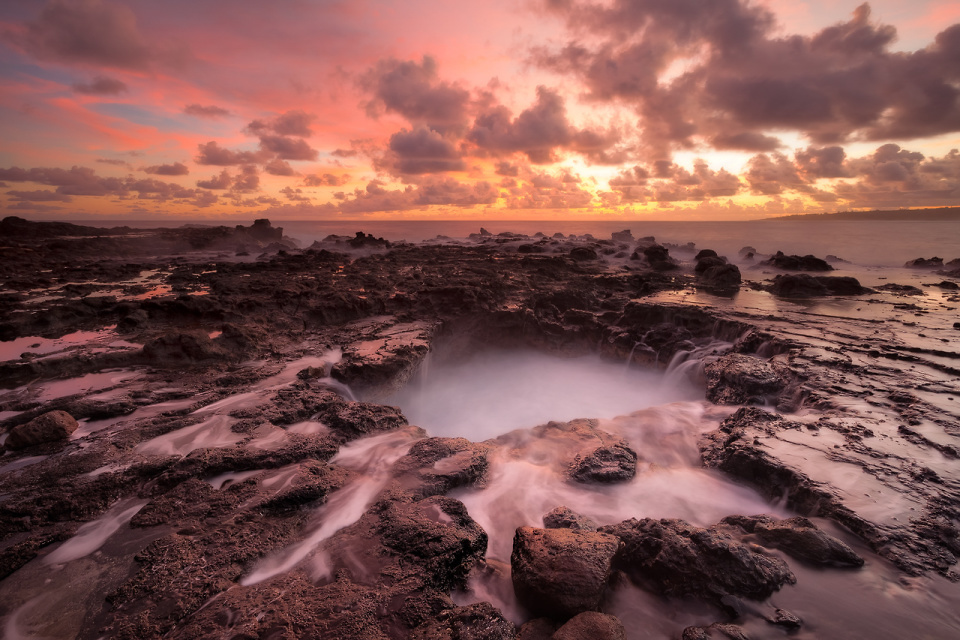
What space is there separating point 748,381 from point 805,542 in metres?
4.06

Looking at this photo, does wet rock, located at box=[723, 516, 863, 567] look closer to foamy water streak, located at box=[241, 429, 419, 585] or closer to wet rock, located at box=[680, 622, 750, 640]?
wet rock, located at box=[680, 622, 750, 640]

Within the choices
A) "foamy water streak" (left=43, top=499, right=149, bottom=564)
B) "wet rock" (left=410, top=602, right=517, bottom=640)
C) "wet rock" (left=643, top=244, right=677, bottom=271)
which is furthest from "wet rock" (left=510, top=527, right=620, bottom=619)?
"wet rock" (left=643, top=244, right=677, bottom=271)

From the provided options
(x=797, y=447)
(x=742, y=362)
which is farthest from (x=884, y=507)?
(x=742, y=362)

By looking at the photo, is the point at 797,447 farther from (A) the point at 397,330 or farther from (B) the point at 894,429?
(A) the point at 397,330

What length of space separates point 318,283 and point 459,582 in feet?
36.3

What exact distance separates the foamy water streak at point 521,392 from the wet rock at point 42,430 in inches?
189

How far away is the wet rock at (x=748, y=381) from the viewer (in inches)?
271

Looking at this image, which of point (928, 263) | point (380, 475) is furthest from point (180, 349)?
point (928, 263)

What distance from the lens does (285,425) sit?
5820 millimetres

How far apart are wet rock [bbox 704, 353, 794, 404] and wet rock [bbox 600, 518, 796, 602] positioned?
13.6 feet

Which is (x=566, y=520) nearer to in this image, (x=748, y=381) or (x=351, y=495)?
(x=351, y=495)

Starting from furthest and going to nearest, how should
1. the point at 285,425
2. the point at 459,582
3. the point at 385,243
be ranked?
the point at 385,243, the point at 285,425, the point at 459,582

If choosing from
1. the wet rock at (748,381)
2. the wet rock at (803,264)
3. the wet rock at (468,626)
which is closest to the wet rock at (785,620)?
the wet rock at (468,626)

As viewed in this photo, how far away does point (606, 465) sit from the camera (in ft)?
17.9
